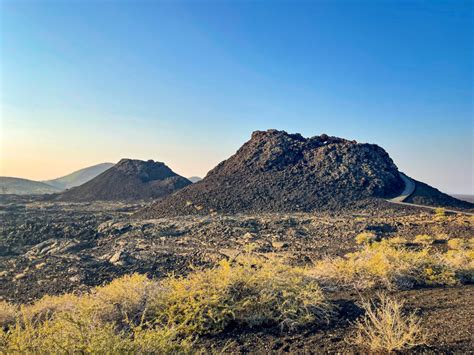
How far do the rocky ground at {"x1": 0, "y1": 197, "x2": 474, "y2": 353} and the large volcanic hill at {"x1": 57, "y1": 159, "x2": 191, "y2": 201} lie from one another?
80.3 feet

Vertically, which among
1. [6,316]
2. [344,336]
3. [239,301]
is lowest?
[6,316]

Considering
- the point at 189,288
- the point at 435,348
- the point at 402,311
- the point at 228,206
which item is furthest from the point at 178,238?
the point at 435,348

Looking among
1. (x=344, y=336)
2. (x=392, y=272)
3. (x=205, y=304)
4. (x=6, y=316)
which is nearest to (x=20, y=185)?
(x=6, y=316)

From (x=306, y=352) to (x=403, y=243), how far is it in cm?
1201

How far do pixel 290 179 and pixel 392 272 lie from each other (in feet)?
82.5

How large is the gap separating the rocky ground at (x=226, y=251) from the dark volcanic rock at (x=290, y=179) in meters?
4.55

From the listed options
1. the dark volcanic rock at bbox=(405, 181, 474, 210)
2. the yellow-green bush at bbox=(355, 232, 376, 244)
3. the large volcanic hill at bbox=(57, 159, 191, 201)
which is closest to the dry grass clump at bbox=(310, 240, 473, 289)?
the yellow-green bush at bbox=(355, 232, 376, 244)

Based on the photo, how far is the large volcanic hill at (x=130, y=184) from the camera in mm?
51844

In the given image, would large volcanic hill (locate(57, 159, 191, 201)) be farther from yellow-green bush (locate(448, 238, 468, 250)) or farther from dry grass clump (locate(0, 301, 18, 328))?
dry grass clump (locate(0, 301, 18, 328))

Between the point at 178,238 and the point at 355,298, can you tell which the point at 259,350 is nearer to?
the point at 355,298

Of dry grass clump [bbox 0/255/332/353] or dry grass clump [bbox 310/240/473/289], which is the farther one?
dry grass clump [bbox 310/240/473/289]

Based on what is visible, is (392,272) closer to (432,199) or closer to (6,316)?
→ (6,316)

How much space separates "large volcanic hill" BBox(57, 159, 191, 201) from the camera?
51844 millimetres

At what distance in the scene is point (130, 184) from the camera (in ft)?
178
